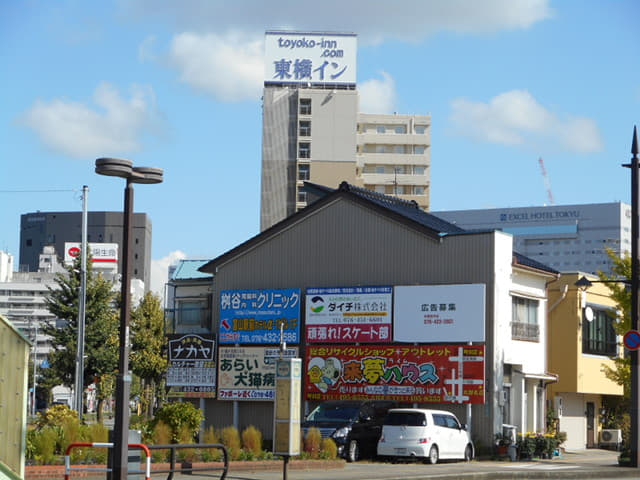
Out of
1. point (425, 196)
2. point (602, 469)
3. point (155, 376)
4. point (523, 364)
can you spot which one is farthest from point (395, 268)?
point (425, 196)

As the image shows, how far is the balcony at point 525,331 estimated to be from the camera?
38406 mm

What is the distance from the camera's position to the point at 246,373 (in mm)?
41688

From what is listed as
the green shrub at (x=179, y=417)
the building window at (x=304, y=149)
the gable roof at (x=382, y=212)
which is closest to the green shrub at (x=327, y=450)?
the green shrub at (x=179, y=417)

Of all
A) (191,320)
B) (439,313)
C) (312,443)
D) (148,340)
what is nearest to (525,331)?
(439,313)

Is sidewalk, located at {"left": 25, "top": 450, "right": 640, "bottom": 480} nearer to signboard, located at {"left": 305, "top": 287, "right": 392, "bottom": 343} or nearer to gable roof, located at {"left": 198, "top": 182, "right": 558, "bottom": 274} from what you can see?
signboard, located at {"left": 305, "top": 287, "right": 392, "bottom": 343}

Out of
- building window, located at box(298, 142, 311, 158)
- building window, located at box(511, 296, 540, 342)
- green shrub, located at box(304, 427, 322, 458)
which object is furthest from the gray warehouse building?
green shrub, located at box(304, 427, 322, 458)

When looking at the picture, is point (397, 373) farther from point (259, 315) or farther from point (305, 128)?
point (305, 128)

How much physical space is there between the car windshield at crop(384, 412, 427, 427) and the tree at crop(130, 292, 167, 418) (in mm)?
35079

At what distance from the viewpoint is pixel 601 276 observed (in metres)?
40.2

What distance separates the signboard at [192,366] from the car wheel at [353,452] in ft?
38.1

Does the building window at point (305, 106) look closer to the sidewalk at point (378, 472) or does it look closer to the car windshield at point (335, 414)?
the car windshield at point (335, 414)

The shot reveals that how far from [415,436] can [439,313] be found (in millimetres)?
7510

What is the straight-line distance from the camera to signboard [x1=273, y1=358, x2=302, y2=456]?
2130 cm

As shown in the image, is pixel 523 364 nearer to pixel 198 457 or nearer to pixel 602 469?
pixel 602 469
